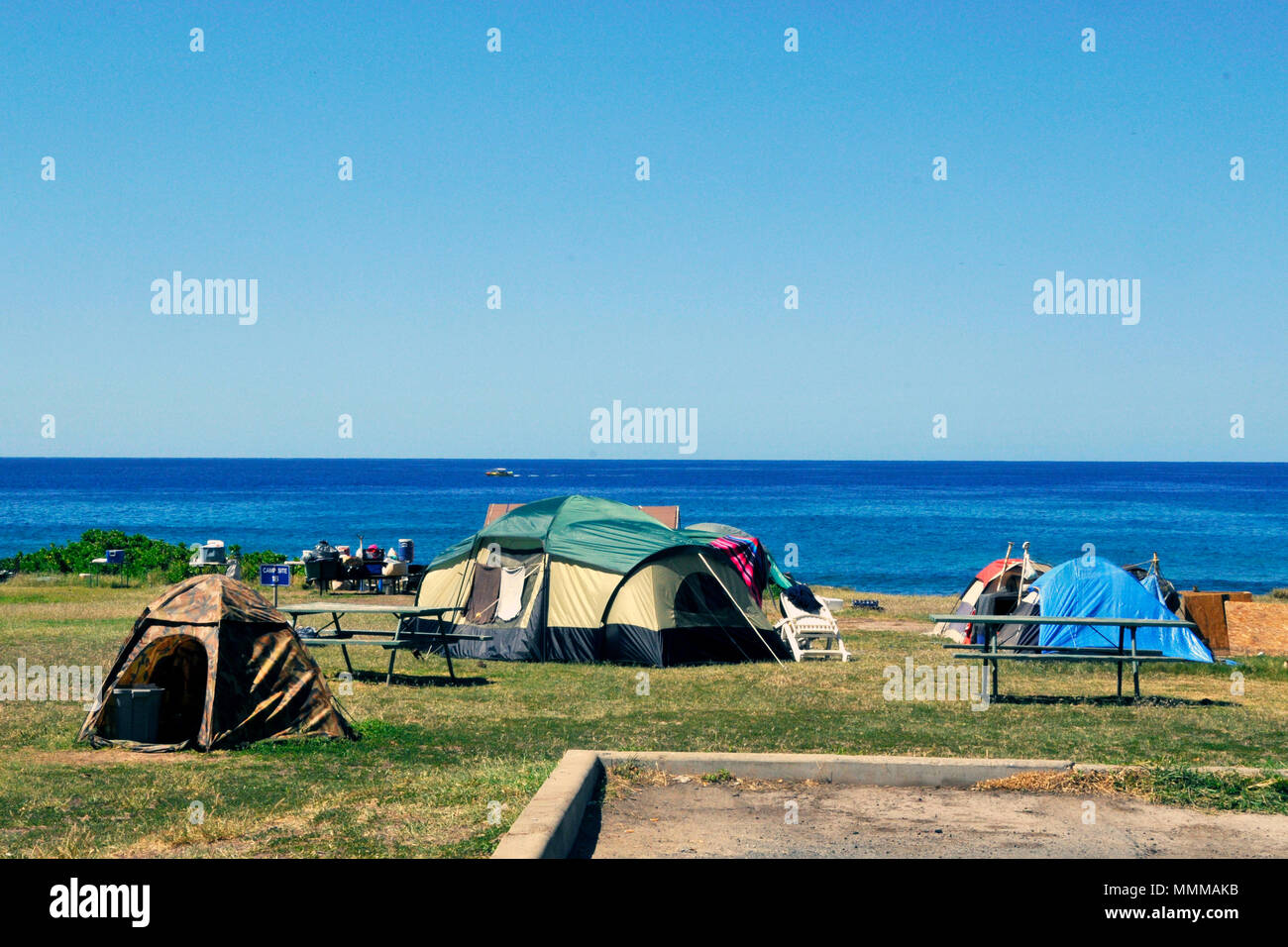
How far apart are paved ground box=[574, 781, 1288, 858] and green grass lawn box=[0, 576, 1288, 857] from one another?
91 cm

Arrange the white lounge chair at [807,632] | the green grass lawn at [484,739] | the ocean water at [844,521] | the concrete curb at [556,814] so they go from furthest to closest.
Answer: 1. the ocean water at [844,521]
2. the white lounge chair at [807,632]
3. the green grass lawn at [484,739]
4. the concrete curb at [556,814]

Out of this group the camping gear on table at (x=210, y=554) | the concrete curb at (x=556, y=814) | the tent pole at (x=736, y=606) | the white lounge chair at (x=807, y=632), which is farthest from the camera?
the camping gear on table at (x=210, y=554)

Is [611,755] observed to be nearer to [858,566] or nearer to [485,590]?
[485,590]

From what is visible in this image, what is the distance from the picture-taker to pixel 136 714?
10344 mm

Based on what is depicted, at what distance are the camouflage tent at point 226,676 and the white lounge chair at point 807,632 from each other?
29.2ft

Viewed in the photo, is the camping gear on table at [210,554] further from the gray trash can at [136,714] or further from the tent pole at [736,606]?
the gray trash can at [136,714]

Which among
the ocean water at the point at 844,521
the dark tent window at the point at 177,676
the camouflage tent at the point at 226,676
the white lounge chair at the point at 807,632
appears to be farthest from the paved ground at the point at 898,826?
the ocean water at the point at 844,521

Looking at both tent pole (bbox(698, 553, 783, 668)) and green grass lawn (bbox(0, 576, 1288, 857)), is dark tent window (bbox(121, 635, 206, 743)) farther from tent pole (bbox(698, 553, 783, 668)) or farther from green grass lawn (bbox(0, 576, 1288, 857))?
tent pole (bbox(698, 553, 783, 668))

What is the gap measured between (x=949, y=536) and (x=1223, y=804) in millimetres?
73439

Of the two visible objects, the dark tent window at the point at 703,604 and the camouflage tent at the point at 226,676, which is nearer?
the camouflage tent at the point at 226,676

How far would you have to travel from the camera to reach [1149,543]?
73.4m

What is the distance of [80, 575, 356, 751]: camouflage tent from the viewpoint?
10312 mm

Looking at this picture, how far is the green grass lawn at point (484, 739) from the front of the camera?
7293 millimetres
